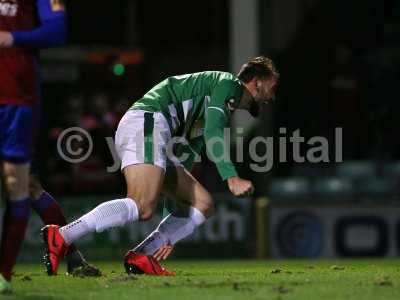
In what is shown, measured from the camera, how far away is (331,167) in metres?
17.7

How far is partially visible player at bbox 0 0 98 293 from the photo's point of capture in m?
6.86

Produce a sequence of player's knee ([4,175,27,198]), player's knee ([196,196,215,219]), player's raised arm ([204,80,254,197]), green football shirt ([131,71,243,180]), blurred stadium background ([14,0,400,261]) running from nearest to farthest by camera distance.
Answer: player's knee ([4,175,27,198])
player's raised arm ([204,80,254,197])
green football shirt ([131,71,243,180])
player's knee ([196,196,215,219])
blurred stadium background ([14,0,400,261])

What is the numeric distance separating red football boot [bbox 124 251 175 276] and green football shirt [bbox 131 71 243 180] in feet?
2.68

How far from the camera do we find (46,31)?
684 centimetres

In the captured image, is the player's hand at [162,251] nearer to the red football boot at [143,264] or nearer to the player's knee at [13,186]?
the red football boot at [143,264]

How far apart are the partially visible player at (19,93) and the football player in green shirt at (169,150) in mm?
1087

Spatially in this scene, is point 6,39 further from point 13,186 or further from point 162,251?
point 162,251

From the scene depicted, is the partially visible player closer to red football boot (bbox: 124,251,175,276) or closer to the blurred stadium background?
red football boot (bbox: 124,251,175,276)

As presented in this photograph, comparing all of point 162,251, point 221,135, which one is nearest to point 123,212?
point 162,251

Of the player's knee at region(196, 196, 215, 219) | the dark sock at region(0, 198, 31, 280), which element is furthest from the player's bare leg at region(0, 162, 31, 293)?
the player's knee at region(196, 196, 215, 219)

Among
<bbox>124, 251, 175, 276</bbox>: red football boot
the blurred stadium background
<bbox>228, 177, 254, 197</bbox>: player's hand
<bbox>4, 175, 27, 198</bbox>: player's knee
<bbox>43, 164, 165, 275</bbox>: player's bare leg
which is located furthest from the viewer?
the blurred stadium background

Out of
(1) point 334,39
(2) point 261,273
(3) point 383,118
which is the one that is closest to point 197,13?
(1) point 334,39

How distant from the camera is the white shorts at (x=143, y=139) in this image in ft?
26.6

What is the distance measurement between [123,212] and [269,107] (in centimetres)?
947
